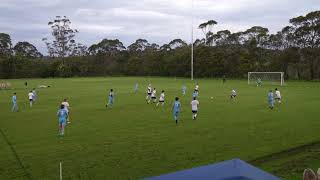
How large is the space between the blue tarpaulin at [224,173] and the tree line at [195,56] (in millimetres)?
80964

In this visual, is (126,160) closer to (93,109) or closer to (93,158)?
(93,158)

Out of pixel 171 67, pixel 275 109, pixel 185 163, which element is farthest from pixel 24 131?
pixel 171 67

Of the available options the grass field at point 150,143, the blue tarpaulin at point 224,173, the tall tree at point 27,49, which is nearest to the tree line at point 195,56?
the tall tree at point 27,49

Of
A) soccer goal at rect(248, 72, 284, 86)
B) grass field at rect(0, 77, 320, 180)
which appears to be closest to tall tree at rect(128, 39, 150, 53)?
soccer goal at rect(248, 72, 284, 86)

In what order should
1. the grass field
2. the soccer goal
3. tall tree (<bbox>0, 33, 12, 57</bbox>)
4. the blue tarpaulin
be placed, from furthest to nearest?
tall tree (<bbox>0, 33, 12, 57</bbox>) → the soccer goal → the grass field → the blue tarpaulin

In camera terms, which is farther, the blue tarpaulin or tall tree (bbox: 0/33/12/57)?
tall tree (bbox: 0/33/12/57)

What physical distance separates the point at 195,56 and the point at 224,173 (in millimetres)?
96192

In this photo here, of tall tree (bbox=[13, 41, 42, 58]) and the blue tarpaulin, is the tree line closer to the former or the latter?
tall tree (bbox=[13, 41, 42, 58])

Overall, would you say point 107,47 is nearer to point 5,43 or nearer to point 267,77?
point 5,43

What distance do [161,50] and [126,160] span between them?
10130 cm

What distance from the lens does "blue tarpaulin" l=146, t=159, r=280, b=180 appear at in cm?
377

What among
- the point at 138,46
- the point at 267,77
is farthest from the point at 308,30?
the point at 138,46

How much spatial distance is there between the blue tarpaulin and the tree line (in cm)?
8096

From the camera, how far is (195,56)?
99.3m
